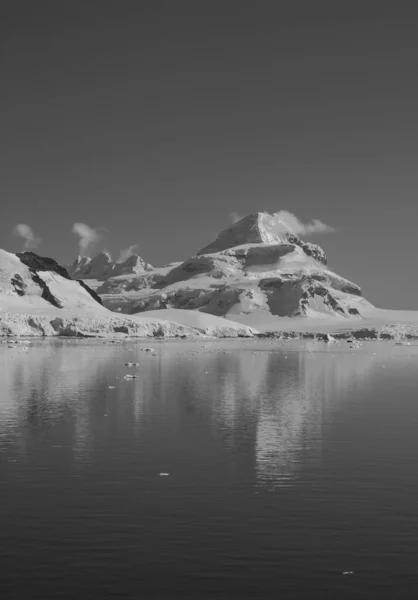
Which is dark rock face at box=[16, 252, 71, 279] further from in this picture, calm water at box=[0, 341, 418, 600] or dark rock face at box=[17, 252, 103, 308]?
calm water at box=[0, 341, 418, 600]

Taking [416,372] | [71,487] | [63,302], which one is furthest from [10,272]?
[71,487]

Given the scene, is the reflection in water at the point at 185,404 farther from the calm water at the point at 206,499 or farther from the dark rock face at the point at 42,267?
the dark rock face at the point at 42,267

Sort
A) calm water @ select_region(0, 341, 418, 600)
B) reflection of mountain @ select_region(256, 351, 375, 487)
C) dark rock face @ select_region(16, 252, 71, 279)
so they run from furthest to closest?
dark rock face @ select_region(16, 252, 71, 279) < reflection of mountain @ select_region(256, 351, 375, 487) < calm water @ select_region(0, 341, 418, 600)

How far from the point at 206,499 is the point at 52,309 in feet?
452

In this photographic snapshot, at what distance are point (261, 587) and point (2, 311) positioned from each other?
134 m

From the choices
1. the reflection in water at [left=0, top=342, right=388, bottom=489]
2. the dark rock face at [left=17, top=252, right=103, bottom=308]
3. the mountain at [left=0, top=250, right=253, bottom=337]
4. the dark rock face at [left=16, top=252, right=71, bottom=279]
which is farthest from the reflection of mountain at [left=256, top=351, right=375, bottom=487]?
the dark rock face at [left=16, top=252, right=71, bottom=279]

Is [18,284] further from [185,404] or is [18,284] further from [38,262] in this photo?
[185,404]

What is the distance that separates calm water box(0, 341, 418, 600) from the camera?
45.2 feet

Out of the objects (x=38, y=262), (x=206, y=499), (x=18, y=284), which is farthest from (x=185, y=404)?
(x=38, y=262)

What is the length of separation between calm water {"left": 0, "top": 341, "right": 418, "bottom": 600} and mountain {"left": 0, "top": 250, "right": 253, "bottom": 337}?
348ft

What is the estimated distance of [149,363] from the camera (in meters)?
73.5

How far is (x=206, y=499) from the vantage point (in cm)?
1914

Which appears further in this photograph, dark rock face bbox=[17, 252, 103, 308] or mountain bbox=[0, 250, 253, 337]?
dark rock face bbox=[17, 252, 103, 308]

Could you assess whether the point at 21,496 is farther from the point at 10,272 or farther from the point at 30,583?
the point at 10,272
